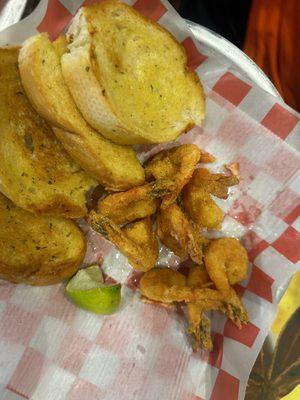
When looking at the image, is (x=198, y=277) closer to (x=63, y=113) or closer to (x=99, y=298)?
(x=99, y=298)

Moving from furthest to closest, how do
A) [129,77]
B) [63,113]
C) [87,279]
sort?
[87,279]
[129,77]
[63,113]

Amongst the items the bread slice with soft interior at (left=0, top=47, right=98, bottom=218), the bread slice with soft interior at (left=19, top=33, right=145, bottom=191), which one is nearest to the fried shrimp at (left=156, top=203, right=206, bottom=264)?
the bread slice with soft interior at (left=19, top=33, right=145, bottom=191)

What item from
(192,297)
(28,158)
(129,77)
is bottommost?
(192,297)

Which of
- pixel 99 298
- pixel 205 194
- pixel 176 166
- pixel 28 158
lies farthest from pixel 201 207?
pixel 28 158

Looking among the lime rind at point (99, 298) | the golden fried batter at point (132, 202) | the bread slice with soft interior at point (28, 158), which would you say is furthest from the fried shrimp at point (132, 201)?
the lime rind at point (99, 298)

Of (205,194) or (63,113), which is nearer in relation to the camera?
(63,113)

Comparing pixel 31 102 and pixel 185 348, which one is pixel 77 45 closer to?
pixel 31 102

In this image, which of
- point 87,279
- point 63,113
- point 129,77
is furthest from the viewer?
point 87,279
